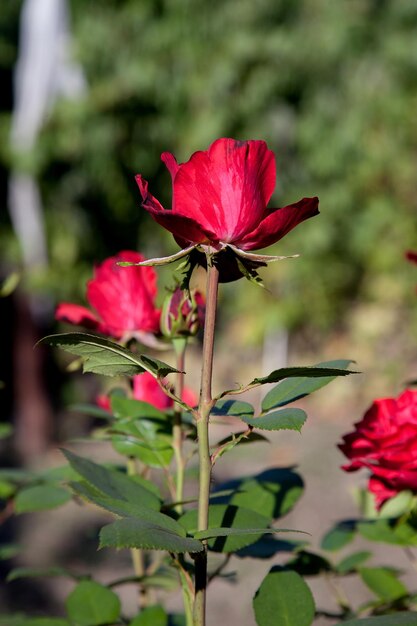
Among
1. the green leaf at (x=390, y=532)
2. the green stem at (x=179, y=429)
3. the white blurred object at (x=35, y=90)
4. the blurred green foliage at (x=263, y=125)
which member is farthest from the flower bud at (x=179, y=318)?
the white blurred object at (x=35, y=90)

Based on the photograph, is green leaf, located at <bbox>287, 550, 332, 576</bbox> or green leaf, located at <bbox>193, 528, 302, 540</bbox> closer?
green leaf, located at <bbox>193, 528, 302, 540</bbox>

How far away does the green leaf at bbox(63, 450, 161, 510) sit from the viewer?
Result: 1.51ft

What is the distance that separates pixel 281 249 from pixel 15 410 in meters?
1.90

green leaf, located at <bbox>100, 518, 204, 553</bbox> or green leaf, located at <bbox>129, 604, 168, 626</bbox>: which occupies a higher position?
green leaf, located at <bbox>100, 518, 204, 553</bbox>

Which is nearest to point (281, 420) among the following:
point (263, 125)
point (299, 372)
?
point (299, 372)

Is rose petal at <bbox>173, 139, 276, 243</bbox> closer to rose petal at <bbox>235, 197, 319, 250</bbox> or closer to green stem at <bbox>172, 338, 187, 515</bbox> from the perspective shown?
rose petal at <bbox>235, 197, 319, 250</bbox>

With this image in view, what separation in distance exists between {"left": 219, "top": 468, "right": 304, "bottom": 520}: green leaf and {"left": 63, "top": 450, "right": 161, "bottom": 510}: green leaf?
0.24 feet

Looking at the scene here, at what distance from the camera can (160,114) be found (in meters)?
4.96

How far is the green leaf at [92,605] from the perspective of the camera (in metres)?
0.60

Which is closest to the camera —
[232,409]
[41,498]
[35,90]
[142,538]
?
[142,538]

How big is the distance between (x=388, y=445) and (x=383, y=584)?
0.16 m

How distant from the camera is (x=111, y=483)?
0.49 metres

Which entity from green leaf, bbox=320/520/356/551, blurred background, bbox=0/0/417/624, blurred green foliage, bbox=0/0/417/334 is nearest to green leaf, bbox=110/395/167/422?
green leaf, bbox=320/520/356/551

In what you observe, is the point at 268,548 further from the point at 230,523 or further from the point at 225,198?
the point at 225,198
